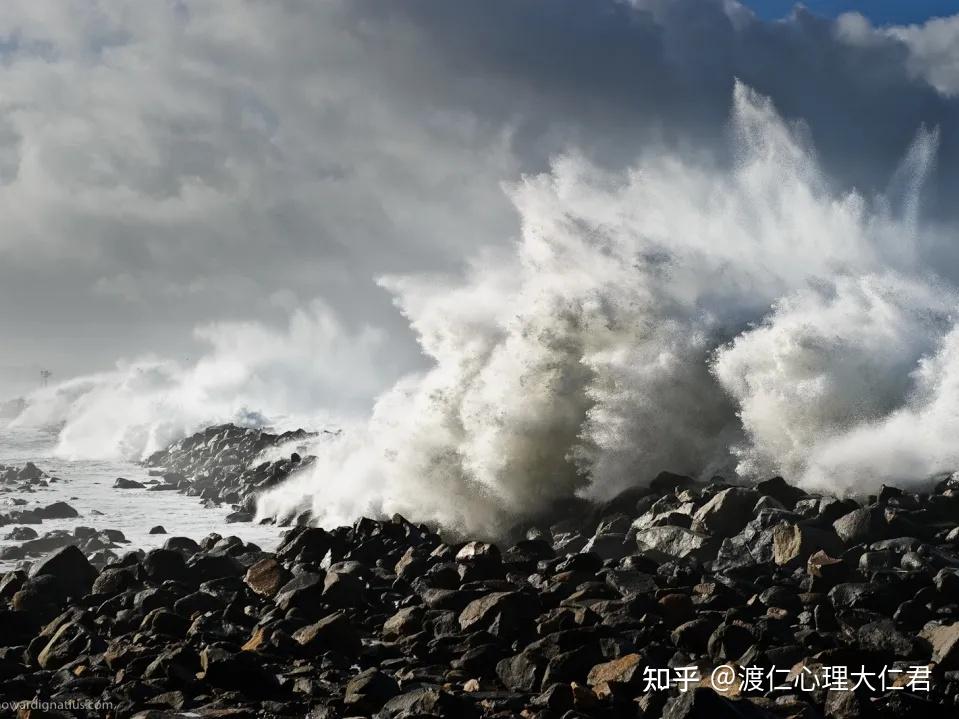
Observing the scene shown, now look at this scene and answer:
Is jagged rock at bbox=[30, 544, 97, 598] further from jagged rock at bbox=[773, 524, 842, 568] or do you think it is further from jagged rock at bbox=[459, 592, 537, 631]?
jagged rock at bbox=[773, 524, 842, 568]

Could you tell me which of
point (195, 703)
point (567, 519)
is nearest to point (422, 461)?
point (567, 519)

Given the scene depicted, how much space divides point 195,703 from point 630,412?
36.1 feet

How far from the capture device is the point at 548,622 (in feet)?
32.7

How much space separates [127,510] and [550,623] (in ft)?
71.1

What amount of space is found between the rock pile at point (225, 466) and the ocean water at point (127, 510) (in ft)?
2.80

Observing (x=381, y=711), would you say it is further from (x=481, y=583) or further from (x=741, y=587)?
(x=741, y=587)

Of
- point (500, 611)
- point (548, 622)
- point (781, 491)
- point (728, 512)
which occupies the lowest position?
point (548, 622)

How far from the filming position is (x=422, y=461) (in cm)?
1936

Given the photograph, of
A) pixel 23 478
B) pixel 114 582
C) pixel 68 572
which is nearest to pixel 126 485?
pixel 23 478

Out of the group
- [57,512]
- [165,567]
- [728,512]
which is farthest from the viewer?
[57,512]

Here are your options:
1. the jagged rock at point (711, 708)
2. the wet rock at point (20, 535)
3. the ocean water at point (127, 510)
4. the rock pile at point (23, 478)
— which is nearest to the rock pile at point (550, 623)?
the jagged rock at point (711, 708)

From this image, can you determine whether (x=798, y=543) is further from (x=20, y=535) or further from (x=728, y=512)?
(x=20, y=535)

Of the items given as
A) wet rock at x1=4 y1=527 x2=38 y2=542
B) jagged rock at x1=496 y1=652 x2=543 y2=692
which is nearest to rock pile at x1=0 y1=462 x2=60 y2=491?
wet rock at x1=4 y1=527 x2=38 y2=542

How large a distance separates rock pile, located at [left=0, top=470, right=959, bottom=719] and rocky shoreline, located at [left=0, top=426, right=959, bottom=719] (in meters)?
0.03
